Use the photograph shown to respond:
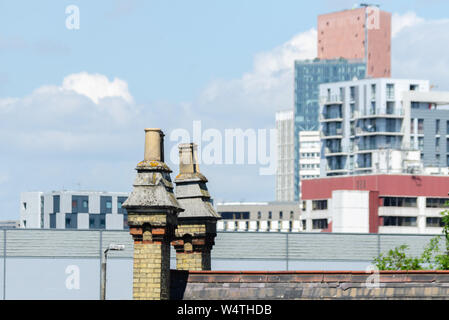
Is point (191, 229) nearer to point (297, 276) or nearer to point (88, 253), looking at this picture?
point (297, 276)

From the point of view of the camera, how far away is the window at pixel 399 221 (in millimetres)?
187375

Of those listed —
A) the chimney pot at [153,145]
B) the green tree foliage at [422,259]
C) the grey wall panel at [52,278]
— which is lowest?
the grey wall panel at [52,278]

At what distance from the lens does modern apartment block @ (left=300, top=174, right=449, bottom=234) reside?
18450cm

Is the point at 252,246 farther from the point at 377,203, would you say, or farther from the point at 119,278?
the point at 377,203

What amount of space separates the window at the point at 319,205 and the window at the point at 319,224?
1.91m

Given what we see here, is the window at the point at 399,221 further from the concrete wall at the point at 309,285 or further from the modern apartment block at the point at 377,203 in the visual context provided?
the concrete wall at the point at 309,285

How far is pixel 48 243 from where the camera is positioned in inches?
3856

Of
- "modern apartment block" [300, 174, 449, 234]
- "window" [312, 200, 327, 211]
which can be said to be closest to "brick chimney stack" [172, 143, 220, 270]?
"modern apartment block" [300, 174, 449, 234]

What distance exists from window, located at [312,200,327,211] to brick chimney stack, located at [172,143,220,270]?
156m

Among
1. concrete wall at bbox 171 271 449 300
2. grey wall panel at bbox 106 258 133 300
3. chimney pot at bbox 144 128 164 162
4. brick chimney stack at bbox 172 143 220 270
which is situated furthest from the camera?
grey wall panel at bbox 106 258 133 300

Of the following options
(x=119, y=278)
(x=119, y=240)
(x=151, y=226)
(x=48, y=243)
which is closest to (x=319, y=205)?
(x=119, y=278)

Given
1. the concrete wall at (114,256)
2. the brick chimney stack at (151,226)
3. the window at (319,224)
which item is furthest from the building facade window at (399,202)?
the brick chimney stack at (151,226)

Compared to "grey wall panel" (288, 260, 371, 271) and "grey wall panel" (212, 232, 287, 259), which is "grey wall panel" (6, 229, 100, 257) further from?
"grey wall panel" (288, 260, 371, 271)
